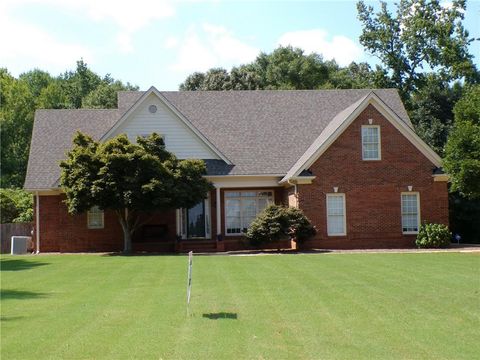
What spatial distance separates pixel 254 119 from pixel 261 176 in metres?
4.92

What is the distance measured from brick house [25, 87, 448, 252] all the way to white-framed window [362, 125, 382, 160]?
1.8 inches

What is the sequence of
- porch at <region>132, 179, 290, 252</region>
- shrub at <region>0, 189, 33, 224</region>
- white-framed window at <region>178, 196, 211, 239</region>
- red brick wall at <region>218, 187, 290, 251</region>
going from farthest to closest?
shrub at <region>0, 189, 33, 224</region>, white-framed window at <region>178, 196, 211, 239</region>, porch at <region>132, 179, 290, 252</region>, red brick wall at <region>218, 187, 290, 251</region>

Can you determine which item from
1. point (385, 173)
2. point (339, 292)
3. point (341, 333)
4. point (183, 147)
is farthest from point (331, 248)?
point (341, 333)

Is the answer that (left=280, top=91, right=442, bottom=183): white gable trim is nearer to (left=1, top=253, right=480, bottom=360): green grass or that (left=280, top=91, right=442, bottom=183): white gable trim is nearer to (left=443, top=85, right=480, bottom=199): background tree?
(left=443, top=85, right=480, bottom=199): background tree

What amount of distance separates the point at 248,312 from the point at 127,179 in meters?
15.7

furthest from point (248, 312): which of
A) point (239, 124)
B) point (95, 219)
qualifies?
point (239, 124)

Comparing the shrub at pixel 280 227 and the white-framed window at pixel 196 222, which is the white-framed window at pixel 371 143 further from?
the white-framed window at pixel 196 222

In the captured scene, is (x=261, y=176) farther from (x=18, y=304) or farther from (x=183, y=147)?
(x=18, y=304)

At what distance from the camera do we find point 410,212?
30969mm

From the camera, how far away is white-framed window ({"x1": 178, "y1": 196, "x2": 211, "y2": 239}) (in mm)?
32844

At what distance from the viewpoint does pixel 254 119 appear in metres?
35.8

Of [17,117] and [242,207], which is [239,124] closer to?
[242,207]

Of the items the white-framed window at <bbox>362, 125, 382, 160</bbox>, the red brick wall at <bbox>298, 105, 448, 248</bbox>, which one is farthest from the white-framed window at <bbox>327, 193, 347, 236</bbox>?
the white-framed window at <bbox>362, 125, 382, 160</bbox>

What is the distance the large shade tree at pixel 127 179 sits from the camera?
27281 millimetres
